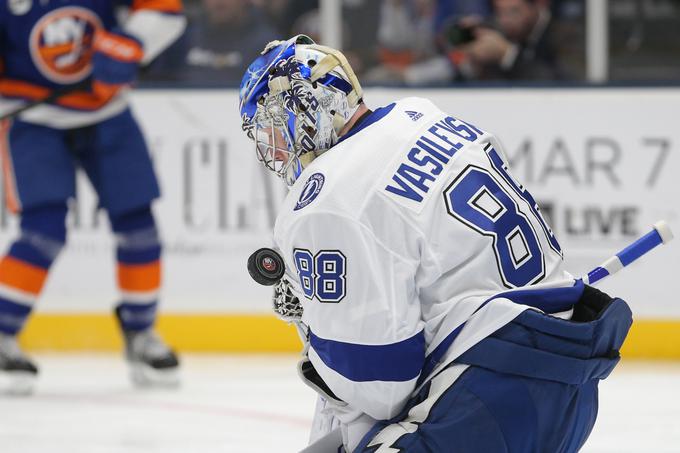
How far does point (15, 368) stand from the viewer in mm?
3934

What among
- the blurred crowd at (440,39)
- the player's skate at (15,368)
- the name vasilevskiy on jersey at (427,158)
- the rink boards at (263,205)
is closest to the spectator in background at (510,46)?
the blurred crowd at (440,39)

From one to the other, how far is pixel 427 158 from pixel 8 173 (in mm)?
2421

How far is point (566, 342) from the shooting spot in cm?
176

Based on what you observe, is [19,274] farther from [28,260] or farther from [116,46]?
[116,46]

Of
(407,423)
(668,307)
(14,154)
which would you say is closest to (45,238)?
(14,154)

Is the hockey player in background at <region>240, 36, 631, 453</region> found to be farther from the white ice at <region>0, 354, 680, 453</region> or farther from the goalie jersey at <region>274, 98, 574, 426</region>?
the white ice at <region>0, 354, 680, 453</region>

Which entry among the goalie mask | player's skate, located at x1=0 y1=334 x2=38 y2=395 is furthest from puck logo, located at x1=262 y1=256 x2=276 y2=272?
player's skate, located at x1=0 y1=334 x2=38 y2=395

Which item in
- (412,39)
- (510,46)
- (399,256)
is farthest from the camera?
(412,39)

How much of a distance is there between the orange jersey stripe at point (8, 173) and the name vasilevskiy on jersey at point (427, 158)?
230 cm

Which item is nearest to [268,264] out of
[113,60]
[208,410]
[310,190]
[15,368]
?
[310,190]

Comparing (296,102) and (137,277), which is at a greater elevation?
(296,102)

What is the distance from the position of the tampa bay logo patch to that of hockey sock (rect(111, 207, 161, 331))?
7.65 ft

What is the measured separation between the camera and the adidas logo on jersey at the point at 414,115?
6.23 feet

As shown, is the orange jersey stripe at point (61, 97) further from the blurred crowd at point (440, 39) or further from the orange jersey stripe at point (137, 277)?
the blurred crowd at point (440, 39)
